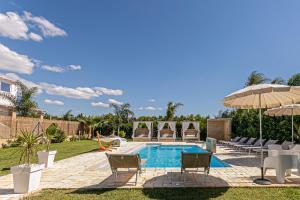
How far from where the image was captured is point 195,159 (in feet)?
19.4

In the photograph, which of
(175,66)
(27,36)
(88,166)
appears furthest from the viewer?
(175,66)

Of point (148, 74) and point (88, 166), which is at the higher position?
point (148, 74)

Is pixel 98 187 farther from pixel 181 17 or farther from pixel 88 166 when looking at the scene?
pixel 181 17

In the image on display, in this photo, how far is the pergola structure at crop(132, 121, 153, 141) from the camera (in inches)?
866

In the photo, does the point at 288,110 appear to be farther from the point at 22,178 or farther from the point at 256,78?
the point at 256,78

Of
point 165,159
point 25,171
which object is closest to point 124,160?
point 25,171

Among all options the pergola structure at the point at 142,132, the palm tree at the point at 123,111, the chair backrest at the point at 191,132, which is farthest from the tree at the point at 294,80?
the palm tree at the point at 123,111

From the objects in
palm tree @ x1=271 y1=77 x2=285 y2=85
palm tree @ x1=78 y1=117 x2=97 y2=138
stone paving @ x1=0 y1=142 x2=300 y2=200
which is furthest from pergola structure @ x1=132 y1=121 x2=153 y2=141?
stone paving @ x1=0 y1=142 x2=300 y2=200

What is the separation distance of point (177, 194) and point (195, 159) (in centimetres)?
130

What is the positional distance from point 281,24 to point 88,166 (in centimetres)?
1345

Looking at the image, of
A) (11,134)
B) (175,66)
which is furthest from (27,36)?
(175,66)

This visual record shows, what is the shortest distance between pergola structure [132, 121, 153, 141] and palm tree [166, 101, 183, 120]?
11.5 feet

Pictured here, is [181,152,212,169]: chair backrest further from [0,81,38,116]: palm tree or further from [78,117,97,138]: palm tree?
[78,117,97,138]: palm tree

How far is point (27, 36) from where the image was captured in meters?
17.6
